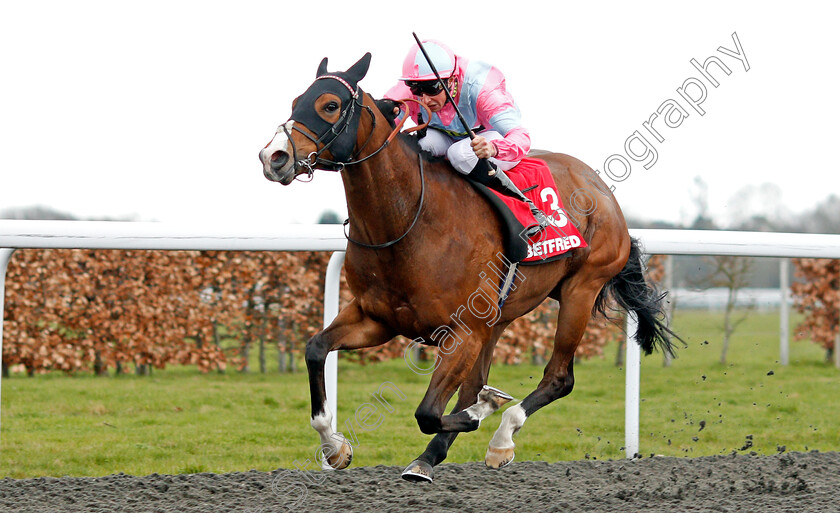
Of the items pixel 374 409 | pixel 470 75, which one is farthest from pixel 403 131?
pixel 374 409

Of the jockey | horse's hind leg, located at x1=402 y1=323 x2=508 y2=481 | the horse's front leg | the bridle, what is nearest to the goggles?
the jockey

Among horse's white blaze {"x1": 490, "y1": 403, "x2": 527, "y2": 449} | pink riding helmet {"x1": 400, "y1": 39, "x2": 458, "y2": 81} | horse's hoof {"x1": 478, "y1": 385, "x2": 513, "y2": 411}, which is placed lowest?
horse's white blaze {"x1": 490, "y1": 403, "x2": 527, "y2": 449}

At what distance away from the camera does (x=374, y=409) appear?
5719mm

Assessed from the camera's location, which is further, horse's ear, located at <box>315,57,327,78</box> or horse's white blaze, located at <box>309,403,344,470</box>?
horse's white blaze, located at <box>309,403,344,470</box>

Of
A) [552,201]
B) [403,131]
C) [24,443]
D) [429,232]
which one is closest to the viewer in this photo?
[429,232]

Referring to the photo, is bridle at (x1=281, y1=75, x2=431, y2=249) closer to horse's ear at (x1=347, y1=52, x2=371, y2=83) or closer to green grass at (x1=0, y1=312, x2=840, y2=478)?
horse's ear at (x1=347, y1=52, x2=371, y2=83)

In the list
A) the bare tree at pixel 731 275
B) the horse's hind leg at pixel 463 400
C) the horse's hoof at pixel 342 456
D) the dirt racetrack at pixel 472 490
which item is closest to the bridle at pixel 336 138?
the horse's hoof at pixel 342 456

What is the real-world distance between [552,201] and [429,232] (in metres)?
0.77

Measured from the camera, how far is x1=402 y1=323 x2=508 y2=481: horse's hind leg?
10.7 feet

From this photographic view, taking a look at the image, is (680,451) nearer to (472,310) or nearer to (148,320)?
(472,310)

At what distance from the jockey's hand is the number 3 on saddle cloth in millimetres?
170

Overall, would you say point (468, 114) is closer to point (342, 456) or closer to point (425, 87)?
point (425, 87)

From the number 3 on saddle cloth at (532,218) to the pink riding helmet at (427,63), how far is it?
1.49 feet

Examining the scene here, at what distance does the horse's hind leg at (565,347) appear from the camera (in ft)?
12.0
